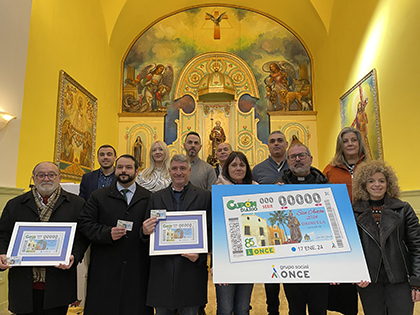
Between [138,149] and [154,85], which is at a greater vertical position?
[154,85]

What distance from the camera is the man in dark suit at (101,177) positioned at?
439 centimetres

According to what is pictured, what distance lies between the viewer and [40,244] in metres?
2.85

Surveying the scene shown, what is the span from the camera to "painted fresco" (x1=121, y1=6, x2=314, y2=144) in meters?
12.3

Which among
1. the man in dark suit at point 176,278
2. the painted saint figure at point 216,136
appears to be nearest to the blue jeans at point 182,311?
the man in dark suit at point 176,278

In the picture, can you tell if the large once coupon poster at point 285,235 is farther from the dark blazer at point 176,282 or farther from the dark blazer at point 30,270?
the dark blazer at point 30,270

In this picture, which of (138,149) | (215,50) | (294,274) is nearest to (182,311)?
(294,274)

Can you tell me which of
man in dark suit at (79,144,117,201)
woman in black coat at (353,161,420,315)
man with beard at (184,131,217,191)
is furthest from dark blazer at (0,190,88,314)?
woman in black coat at (353,161,420,315)

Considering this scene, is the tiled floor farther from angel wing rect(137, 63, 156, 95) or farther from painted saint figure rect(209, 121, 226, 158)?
angel wing rect(137, 63, 156, 95)

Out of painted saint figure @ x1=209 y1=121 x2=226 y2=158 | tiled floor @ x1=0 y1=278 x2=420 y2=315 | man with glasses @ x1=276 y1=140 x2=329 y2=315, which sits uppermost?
painted saint figure @ x1=209 y1=121 x2=226 y2=158

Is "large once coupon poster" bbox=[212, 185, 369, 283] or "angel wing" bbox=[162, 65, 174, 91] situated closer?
"large once coupon poster" bbox=[212, 185, 369, 283]

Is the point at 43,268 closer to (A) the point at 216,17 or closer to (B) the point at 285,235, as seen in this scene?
(B) the point at 285,235

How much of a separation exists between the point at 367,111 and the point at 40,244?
7933 millimetres

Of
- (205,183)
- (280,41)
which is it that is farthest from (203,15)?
(205,183)

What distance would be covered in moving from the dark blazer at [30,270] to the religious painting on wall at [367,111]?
6.88m
